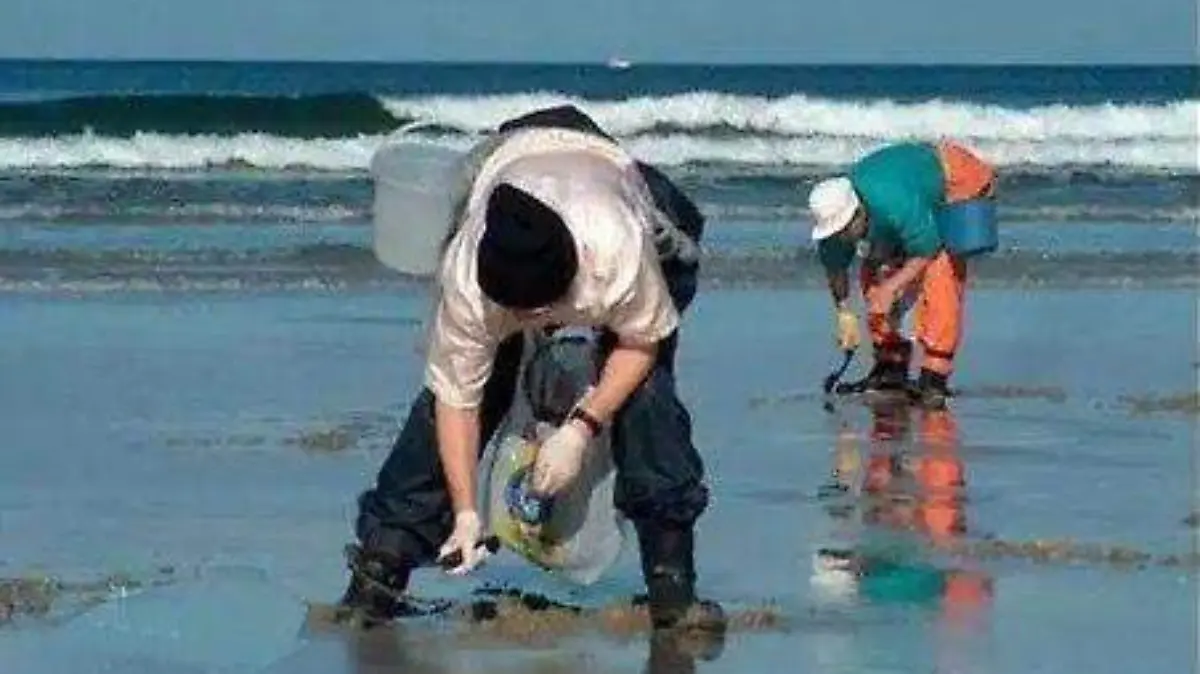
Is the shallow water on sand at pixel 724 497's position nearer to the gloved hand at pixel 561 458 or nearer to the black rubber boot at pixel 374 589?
the black rubber boot at pixel 374 589

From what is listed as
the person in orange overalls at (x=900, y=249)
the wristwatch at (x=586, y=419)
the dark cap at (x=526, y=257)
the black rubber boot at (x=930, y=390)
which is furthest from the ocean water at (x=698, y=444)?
the dark cap at (x=526, y=257)

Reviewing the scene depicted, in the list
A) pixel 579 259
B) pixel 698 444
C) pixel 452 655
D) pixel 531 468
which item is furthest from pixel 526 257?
pixel 698 444

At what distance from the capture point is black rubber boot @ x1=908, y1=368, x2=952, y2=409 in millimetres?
10617

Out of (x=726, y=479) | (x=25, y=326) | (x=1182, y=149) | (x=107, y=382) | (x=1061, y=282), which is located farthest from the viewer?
(x=1182, y=149)

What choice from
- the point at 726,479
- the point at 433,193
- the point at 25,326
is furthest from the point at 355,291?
the point at 433,193

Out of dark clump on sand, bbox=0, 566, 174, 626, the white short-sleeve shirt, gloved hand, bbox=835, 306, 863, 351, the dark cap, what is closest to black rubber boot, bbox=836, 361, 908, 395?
gloved hand, bbox=835, 306, 863, 351

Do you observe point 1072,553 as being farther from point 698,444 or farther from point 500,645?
point 698,444

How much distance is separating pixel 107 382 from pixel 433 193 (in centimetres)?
442

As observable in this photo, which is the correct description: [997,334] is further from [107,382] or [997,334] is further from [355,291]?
[107,382]

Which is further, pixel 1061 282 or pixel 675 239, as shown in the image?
pixel 1061 282

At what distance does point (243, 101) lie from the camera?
39.3 metres

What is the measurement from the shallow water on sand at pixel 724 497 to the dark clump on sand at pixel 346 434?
0.9 inches

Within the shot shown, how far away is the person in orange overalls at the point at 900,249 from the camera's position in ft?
33.9

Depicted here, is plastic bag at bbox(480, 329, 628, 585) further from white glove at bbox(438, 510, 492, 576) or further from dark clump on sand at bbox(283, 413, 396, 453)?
dark clump on sand at bbox(283, 413, 396, 453)
